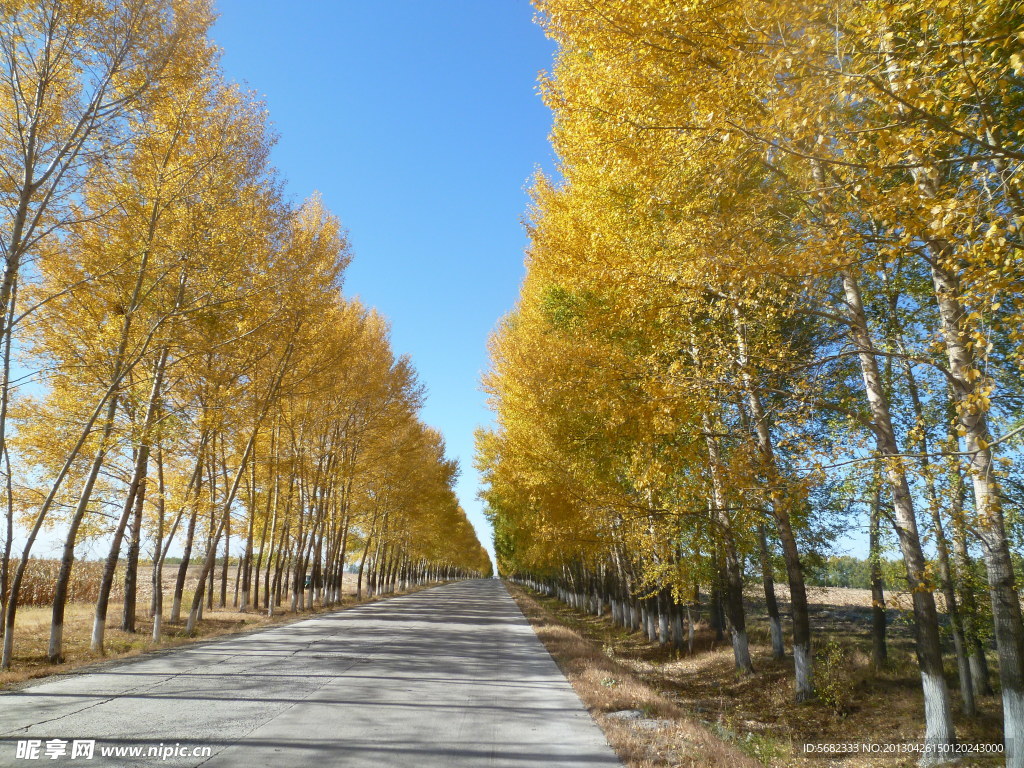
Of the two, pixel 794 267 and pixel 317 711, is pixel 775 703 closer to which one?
pixel 317 711

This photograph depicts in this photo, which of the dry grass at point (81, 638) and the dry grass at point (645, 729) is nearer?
the dry grass at point (645, 729)

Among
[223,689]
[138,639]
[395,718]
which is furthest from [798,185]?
[138,639]

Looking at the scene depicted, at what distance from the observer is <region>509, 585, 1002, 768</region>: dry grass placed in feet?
22.4

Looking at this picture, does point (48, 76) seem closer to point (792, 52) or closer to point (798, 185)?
point (792, 52)

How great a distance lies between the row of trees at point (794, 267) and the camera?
3.84m

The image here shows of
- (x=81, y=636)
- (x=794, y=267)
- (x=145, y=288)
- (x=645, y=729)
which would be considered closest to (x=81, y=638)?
(x=81, y=636)

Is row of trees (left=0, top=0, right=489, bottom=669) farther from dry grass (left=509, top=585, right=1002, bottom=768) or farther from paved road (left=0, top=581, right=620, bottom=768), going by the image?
dry grass (left=509, top=585, right=1002, bottom=768)

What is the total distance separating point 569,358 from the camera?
35.4ft

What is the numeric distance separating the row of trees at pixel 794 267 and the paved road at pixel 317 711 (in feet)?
9.61

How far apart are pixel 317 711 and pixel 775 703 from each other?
8.35m

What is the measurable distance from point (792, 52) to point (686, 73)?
137 cm

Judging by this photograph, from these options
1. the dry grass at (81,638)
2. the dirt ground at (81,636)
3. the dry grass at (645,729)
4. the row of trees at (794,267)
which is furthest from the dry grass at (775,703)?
the dirt ground at (81,636)

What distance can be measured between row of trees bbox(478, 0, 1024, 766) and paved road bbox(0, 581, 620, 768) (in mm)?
2930

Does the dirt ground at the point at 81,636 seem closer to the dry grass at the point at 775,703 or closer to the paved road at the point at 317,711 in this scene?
the paved road at the point at 317,711
